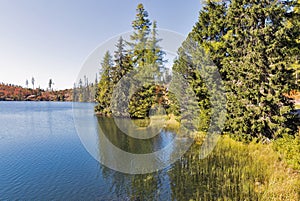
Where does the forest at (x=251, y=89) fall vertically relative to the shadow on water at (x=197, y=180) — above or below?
above

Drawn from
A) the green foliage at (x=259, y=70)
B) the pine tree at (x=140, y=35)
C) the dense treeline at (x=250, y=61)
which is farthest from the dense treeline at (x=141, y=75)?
the green foliage at (x=259, y=70)

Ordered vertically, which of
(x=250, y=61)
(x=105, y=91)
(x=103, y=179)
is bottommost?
(x=103, y=179)

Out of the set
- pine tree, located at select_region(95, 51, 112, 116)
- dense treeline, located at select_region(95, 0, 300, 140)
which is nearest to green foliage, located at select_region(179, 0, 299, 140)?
dense treeline, located at select_region(95, 0, 300, 140)

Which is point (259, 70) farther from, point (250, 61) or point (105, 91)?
point (105, 91)

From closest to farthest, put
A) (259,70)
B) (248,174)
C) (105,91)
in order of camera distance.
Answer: (248,174), (259,70), (105,91)

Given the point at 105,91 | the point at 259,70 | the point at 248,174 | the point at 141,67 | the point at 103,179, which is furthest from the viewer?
the point at 105,91

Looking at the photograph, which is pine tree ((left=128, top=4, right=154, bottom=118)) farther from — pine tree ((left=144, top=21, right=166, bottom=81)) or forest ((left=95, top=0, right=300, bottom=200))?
forest ((left=95, top=0, right=300, bottom=200))

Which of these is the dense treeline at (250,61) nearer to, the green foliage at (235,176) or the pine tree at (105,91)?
the green foliage at (235,176)

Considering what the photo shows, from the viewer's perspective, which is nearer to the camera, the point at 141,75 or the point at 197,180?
the point at 197,180

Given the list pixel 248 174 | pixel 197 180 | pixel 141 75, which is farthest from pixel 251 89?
pixel 141 75

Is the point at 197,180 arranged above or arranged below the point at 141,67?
below

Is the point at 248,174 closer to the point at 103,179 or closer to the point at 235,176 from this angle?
the point at 235,176

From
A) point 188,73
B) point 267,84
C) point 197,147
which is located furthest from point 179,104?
point 267,84

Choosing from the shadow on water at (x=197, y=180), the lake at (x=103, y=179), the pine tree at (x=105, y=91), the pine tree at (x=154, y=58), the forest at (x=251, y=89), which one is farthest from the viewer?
the pine tree at (x=105, y=91)
